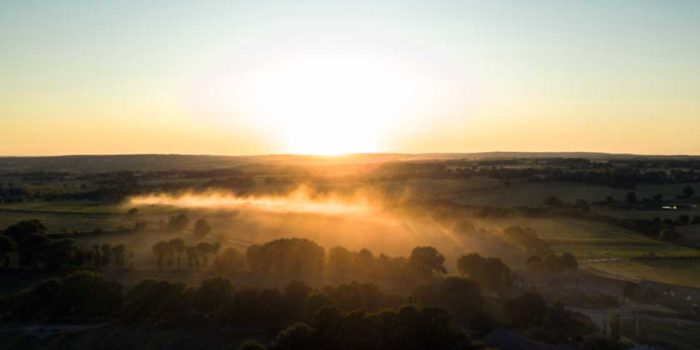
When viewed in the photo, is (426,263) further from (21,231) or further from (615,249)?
(21,231)

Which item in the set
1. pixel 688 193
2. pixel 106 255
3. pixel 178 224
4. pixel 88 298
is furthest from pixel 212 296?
pixel 688 193

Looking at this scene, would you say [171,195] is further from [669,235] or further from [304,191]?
[669,235]

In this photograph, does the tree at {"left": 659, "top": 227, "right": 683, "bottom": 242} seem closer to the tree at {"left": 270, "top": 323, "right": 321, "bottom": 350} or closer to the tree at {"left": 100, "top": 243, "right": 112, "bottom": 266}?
the tree at {"left": 270, "top": 323, "right": 321, "bottom": 350}

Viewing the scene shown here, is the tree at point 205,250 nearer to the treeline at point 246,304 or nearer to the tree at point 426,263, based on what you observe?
the treeline at point 246,304

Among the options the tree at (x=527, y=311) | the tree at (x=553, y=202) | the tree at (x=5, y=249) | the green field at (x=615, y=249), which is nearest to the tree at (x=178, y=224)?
the tree at (x=5, y=249)

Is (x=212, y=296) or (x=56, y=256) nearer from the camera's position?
(x=212, y=296)

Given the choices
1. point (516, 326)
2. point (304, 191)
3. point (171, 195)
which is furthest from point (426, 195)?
point (516, 326)
